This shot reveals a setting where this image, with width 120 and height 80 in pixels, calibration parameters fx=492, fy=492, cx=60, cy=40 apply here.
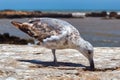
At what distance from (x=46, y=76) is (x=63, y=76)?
0.92 ft

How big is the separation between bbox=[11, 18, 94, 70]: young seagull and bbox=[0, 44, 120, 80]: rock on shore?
0.33 meters

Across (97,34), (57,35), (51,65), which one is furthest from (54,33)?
(97,34)

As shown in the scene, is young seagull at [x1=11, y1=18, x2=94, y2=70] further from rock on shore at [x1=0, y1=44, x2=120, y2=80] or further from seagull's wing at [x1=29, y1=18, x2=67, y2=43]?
rock on shore at [x1=0, y1=44, x2=120, y2=80]

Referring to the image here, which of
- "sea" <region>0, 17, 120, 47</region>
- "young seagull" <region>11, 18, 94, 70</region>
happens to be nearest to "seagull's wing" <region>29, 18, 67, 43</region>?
"young seagull" <region>11, 18, 94, 70</region>

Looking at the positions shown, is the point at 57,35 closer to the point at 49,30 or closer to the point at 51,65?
the point at 49,30

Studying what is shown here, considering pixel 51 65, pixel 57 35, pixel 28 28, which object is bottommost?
pixel 51 65

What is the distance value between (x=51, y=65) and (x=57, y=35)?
705 millimetres

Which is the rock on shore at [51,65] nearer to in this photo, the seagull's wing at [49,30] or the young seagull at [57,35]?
the young seagull at [57,35]

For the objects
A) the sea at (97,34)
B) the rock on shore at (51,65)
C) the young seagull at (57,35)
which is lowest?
the sea at (97,34)

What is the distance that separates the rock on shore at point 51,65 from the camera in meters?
8.00

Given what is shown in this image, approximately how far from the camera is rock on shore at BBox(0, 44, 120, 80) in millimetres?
8000

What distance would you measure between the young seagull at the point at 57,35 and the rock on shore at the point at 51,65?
1.08 feet

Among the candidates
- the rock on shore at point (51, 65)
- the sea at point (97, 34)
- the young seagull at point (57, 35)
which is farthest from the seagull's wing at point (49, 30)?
the sea at point (97, 34)

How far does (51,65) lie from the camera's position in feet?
29.0
